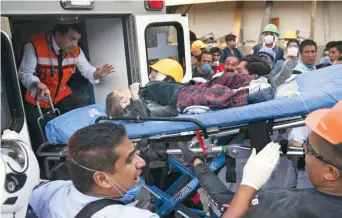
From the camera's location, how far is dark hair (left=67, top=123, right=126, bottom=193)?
4.95 feet

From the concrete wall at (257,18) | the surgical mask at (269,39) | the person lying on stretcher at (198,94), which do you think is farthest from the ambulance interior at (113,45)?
the concrete wall at (257,18)

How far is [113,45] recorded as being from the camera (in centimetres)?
371

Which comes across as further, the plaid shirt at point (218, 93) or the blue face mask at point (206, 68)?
the blue face mask at point (206, 68)

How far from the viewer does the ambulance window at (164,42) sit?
3760 mm

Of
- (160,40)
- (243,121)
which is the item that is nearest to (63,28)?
(160,40)

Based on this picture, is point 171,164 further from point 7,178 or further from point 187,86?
point 7,178

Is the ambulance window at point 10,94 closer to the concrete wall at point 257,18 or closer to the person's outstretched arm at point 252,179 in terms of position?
the person's outstretched arm at point 252,179

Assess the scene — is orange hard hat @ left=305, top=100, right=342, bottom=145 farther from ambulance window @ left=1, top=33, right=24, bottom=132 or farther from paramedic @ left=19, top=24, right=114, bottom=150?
paramedic @ left=19, top=24, right=114, bottom=150

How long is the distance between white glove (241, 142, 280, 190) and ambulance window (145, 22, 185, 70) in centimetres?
204

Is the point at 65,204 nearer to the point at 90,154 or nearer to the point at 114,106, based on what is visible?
the point at 90,154

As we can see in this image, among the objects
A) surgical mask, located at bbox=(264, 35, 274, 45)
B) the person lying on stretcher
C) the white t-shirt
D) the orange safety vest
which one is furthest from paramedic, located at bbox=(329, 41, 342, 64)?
the white t-shirt

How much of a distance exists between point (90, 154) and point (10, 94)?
1.28 metres

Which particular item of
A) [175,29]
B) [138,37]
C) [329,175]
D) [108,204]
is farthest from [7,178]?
[175,29]

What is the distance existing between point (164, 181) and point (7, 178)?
198 centimetres
